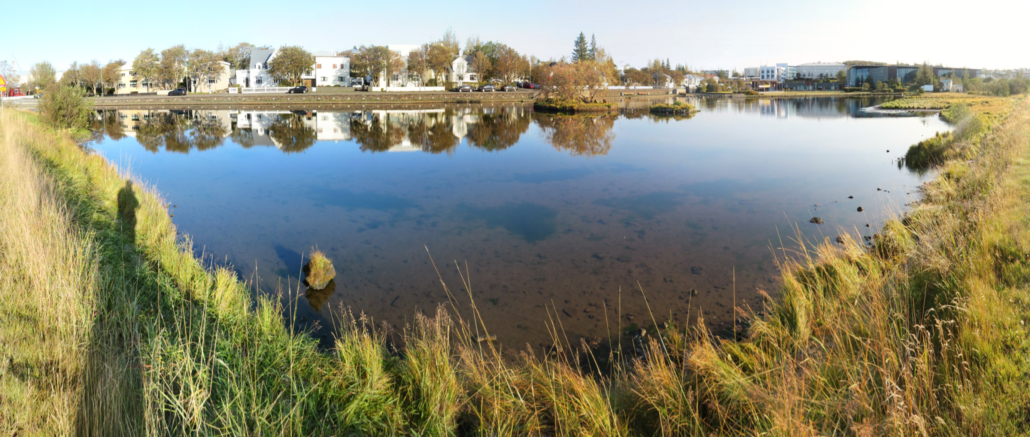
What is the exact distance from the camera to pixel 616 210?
36.4 ft

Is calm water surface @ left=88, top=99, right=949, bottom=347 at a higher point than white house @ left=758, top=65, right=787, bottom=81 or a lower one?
lower

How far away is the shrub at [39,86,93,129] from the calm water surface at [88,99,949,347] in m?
1.27

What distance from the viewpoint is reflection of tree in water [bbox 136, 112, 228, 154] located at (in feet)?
71.8

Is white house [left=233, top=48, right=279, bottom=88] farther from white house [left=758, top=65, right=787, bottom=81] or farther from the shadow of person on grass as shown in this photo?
white house [left=758, top=65, right=787, bottom=81]

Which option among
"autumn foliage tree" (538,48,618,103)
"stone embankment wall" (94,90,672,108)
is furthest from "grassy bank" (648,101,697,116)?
"stone embankment wall" (94,90,672,108)

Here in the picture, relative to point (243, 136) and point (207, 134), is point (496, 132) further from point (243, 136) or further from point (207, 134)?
point (207, 134)

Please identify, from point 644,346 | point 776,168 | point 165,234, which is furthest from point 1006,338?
point 776,168

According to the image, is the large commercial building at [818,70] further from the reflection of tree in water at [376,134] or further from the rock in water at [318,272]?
the rock in water at [318,272]

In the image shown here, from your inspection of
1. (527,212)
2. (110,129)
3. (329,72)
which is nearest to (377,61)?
(329,72)

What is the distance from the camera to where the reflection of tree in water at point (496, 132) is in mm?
22078

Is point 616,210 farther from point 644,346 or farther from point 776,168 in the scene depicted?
point 776,168

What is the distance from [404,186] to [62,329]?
10.6 metres

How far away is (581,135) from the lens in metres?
25.1

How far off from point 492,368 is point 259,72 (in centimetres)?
7316
